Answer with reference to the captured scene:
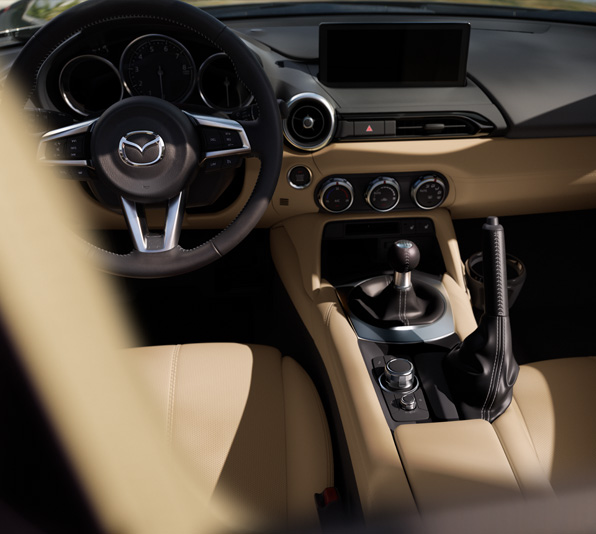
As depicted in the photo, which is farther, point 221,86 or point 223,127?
point 221,86

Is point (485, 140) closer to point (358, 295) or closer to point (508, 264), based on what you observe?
point (508, 264)

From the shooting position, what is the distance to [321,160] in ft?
5.22

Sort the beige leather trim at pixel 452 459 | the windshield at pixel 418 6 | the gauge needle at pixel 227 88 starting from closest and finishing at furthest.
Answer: the beige leather trim at pixel 452 459
the gauge needle at pixel 227 88
the windshield at pixel 418 6

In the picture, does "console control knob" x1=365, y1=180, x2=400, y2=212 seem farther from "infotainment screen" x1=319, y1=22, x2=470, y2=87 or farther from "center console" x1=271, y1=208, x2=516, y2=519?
"infotainment screen" x1=319, y1=22, x2=470, y2=87

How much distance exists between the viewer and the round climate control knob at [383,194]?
5.41 ft

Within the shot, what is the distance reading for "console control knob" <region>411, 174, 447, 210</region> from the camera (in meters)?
1.67

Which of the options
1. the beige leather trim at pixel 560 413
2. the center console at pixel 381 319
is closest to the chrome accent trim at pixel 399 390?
the center console at pixel 381 319

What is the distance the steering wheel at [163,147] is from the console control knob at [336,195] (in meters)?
0.40

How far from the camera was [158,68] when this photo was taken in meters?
1.40

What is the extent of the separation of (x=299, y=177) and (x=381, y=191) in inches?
9.7

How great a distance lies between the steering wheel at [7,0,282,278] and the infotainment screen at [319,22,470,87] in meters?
0.36

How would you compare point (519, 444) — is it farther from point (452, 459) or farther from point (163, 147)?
point (163, 147)

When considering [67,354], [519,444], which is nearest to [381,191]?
[519,444]

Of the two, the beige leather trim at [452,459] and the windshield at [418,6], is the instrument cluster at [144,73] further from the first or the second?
the beige leather trim at [452,459]
